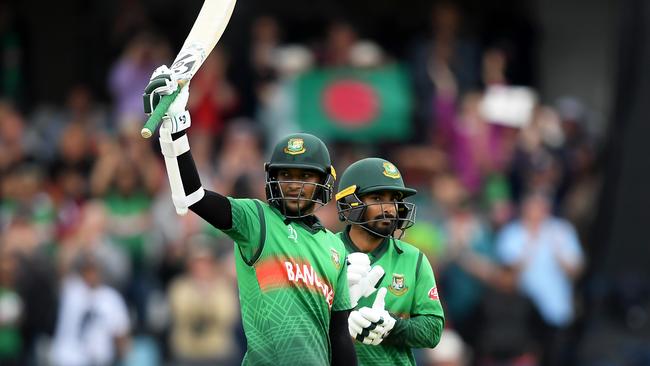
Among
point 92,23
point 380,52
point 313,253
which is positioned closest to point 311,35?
point 380,52

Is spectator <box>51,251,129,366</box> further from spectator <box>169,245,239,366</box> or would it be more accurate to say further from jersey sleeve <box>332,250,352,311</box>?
jersey sleeve <box>332,250,352,311</box>

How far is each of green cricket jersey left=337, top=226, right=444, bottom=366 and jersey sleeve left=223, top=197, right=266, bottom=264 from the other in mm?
799

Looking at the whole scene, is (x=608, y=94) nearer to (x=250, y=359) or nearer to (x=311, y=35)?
(x=311, y=35)

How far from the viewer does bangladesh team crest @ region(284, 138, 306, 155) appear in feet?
22.9

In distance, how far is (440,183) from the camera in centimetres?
1390

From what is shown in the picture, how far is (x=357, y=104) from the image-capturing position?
1504 centimetres

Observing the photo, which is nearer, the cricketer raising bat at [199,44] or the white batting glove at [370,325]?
the cricketer raising bat at [199,44]

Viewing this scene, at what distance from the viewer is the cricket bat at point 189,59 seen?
21.0 ft

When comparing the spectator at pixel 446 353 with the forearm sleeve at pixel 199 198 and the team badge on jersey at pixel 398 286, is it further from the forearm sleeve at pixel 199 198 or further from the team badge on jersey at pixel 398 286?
the forearm sleeve at pixel 199 198

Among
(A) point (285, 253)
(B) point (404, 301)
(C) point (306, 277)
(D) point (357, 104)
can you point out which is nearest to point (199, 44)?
(A) point (285, 253)

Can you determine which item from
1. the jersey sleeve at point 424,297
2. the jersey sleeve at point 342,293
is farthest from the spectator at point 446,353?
the jersey sleeve at point 342,293

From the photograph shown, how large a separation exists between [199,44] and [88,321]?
6195mm

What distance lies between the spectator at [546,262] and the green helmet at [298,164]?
6471 millimetres

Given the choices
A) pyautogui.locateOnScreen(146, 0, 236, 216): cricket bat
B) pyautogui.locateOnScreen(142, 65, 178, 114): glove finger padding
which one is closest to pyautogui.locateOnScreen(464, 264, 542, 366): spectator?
pyautogui.locateOnScreen(146, 0, 236, 216): cricket bat
